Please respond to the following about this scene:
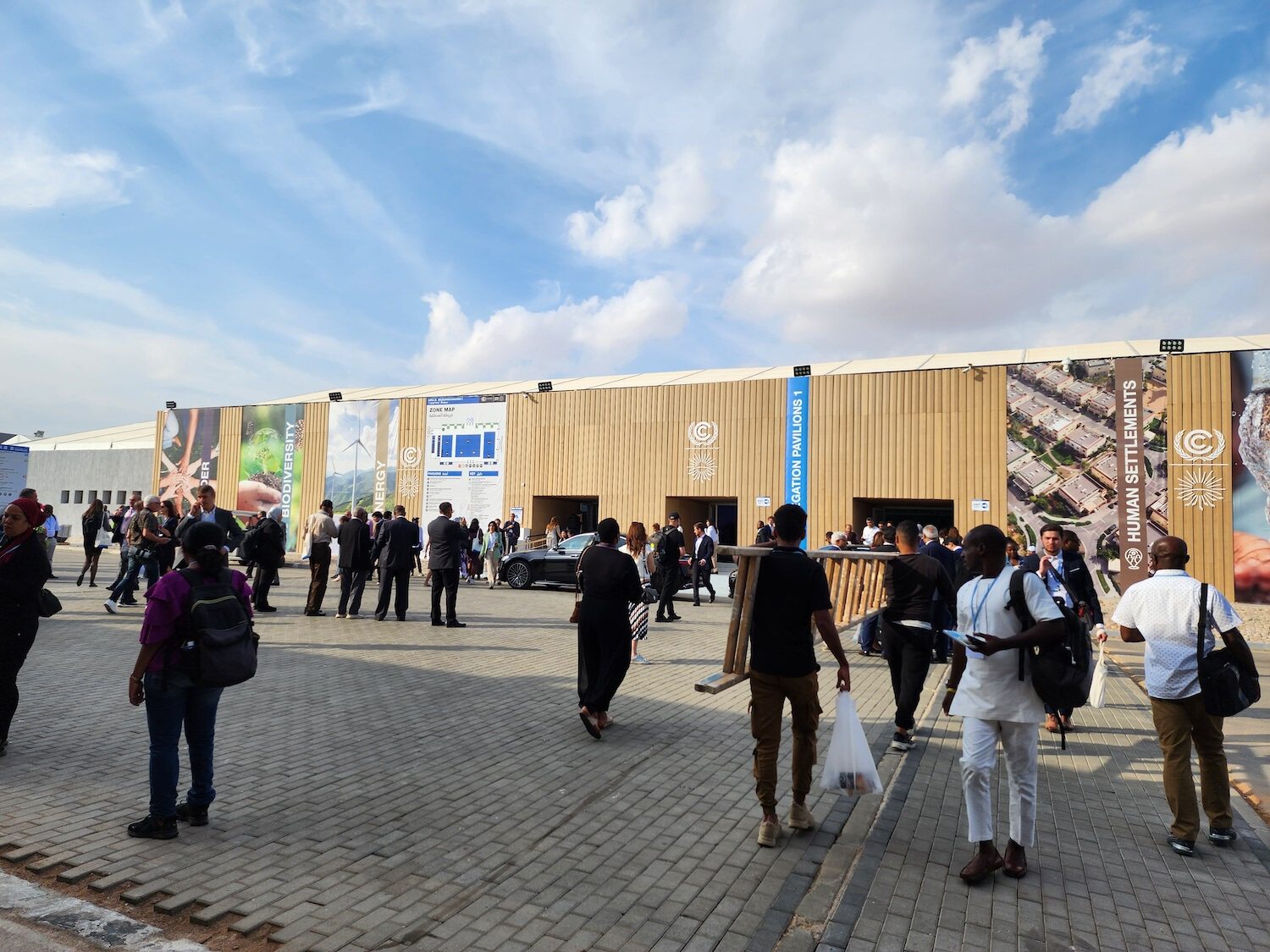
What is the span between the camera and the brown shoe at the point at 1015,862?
3.92 m

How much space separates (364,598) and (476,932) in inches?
567

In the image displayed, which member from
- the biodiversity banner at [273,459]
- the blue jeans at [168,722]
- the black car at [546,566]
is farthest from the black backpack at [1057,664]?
the biodiversity banner at [273,459]

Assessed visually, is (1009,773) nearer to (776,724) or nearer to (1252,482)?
(776,724)

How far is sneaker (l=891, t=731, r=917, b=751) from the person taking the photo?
6.18 m

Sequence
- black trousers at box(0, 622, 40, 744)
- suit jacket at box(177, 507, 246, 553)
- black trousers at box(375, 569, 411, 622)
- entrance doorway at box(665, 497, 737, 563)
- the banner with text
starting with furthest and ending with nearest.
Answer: entrance doorway at box(665, 497, 737, 563)
the banner with text
black trousers at box(375, 569, 411, 622)
suit jacket at box(177, 507, 246, 553)
black trousers at box(0, 622, 40, 744)

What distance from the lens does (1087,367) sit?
68.3 ft

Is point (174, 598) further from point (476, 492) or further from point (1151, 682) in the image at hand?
point (476, 492)

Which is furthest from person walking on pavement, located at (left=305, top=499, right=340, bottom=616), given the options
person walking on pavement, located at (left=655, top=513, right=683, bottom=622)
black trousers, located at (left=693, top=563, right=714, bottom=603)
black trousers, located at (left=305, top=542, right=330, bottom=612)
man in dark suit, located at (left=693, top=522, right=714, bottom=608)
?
black trousers, located at (left=693, top=563, right=714, bottom=603)

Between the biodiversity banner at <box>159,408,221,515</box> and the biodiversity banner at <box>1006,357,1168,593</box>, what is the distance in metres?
29.7

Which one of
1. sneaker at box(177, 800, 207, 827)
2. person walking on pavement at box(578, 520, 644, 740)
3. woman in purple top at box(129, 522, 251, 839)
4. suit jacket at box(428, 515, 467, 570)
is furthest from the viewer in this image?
suit jacket at box(428, 515, 467, 570)

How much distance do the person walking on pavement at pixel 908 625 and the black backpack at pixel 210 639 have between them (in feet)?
15.2

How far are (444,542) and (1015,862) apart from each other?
9421 mm

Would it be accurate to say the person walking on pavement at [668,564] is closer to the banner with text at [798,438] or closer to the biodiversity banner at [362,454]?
the banner with text at [798,438]

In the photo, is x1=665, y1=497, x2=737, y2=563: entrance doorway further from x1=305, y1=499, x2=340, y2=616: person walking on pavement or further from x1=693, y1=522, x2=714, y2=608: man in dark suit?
x1=305, y1=499, x2=340, y2=616: person walking on pavement
